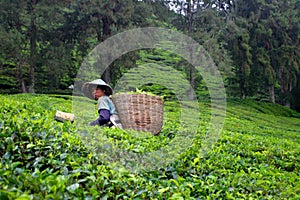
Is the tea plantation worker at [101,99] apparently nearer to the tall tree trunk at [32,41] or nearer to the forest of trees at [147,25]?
the forest of trees at [147,25]

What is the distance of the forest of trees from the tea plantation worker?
1011cm

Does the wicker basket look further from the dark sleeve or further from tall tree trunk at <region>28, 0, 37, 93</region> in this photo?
tall tree trunk at <region>28, 0, 37, 93</region>

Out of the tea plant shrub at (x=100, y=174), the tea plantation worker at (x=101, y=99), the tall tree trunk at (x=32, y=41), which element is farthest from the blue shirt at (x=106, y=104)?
the tall tree trunk at (x=32, y=41)

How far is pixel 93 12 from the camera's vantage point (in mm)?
15594

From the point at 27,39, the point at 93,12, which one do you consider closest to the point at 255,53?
the point at 93,12

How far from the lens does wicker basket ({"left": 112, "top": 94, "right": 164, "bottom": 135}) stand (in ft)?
15.5

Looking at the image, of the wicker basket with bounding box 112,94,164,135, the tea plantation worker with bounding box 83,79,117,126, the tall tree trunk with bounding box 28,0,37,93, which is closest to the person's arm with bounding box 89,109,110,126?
the tea plantation worker with bounding box 83,79,117,126

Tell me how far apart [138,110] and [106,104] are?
411 mm

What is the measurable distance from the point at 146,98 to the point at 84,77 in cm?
1174

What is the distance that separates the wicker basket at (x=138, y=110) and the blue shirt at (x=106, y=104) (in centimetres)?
10

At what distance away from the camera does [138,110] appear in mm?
4754

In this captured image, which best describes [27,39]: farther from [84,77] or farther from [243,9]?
[243,9]

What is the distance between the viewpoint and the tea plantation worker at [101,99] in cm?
464

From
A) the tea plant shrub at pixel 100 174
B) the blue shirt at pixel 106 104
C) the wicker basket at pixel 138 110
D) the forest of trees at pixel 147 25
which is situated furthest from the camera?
the forest of trees at pixel 147 25
